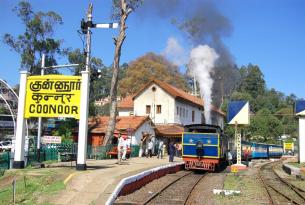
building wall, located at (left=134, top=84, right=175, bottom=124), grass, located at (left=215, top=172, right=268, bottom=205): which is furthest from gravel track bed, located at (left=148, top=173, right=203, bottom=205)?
building wall, located at (left=134, top=84, right=175, bottom=124)

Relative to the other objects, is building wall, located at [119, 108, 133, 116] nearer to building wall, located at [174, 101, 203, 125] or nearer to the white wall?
building wall, located at [174, 101, 203, 125]

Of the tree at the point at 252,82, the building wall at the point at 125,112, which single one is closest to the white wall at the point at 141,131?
the building wall at the point at 125,112

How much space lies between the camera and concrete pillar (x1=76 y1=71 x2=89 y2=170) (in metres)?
16.7

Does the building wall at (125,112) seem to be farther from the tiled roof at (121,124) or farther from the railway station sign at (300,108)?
the railway station sign at (300,108)

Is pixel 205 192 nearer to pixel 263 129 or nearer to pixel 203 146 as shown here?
pixel 203 146

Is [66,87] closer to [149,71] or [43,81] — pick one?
[43,81]

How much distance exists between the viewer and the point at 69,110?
17.2 m

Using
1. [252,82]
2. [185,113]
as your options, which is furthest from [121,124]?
[252,82]

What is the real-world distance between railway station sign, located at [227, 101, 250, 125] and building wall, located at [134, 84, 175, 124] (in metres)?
24.3

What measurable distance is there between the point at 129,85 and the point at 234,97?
97.7 ft

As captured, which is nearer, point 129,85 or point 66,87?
point 66,87

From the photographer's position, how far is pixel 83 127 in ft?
55.3

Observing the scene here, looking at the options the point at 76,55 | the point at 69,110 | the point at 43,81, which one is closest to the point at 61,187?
the point at 69,110


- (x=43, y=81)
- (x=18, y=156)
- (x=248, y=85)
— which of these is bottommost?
(x=18, y=156)
